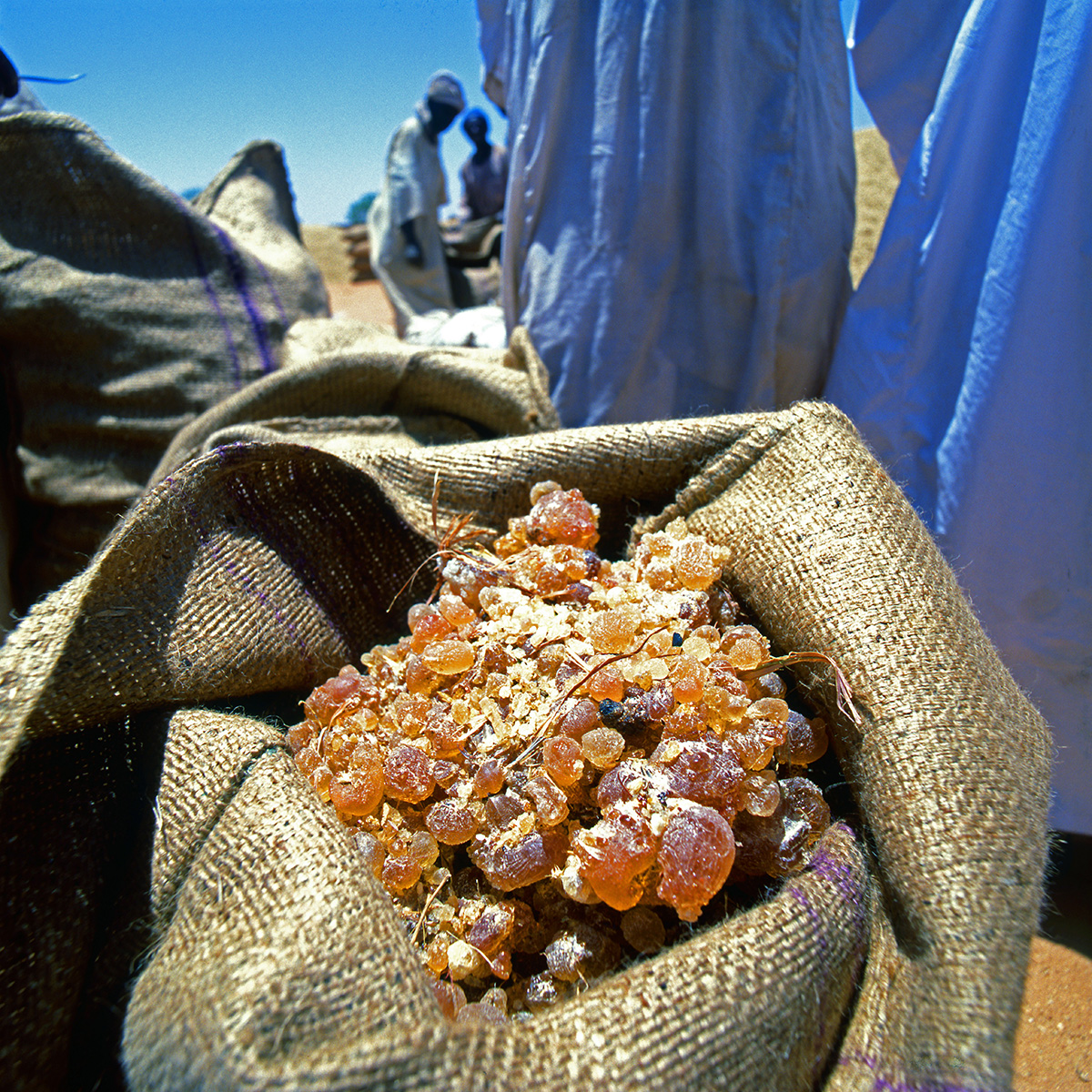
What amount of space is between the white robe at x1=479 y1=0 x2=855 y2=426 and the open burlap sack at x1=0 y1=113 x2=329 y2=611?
0.87 meters

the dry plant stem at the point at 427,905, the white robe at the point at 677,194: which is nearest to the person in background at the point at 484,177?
the white robe at the point at 677,194

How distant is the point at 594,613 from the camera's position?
936 millimetres

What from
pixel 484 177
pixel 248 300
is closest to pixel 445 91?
pixel 484 177

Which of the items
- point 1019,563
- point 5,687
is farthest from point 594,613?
point 1019,563

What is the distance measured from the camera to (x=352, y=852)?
2.27ft

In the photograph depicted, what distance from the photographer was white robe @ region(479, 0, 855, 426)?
5.43 ft

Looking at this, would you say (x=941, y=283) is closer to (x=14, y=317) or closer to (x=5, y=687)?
(x=5, y=687)

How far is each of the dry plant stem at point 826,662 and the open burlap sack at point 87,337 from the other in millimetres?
1485

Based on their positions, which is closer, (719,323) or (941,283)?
(941,283)

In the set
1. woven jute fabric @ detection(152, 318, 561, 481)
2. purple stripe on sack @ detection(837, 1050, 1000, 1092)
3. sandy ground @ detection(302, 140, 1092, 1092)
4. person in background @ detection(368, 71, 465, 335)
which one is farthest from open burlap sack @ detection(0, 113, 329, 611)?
person in background @ detection(368, 71, 465, 335)

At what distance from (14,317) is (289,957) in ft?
5.29

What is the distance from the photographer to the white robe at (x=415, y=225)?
498cm

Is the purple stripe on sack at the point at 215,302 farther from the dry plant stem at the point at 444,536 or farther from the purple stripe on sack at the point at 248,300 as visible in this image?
the dry plant stem at the point at 444,536

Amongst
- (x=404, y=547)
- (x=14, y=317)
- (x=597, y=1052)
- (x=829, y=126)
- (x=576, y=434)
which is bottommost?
(x=597, y=1052)
